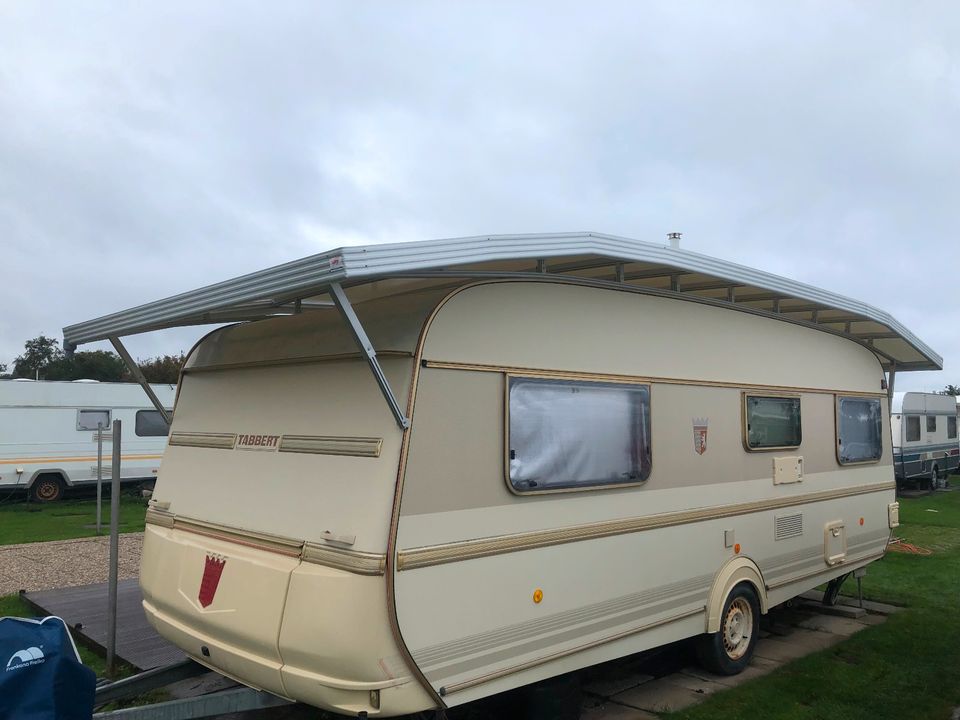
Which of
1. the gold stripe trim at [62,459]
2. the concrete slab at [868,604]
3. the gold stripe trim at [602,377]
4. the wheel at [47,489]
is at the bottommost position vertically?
the concrete slab at [868,604]

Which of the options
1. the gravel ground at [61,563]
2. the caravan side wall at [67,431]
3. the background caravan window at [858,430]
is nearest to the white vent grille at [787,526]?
the background caravan window at [858,430]

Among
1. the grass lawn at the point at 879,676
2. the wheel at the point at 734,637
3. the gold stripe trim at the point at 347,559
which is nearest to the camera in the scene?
the gold stripe trim at the point at 347,559

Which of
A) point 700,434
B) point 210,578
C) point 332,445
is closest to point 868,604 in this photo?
point 700,434

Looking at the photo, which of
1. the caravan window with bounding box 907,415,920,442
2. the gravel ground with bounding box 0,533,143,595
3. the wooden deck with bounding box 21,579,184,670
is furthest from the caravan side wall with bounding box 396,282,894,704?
the caravan window with bounding box 907,415,920,442

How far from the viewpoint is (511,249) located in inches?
155

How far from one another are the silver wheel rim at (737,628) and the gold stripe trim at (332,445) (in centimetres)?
346

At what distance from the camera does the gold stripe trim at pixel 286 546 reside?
352 cm

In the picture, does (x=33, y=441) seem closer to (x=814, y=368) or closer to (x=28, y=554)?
(x=28, y=554)

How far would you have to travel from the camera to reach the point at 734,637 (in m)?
5.93

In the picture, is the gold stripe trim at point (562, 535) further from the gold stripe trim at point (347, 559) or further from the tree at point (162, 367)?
the tree at point (162, 367)

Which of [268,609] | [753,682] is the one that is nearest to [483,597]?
[268,609]

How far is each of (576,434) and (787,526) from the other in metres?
2.89

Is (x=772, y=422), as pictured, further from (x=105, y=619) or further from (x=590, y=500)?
(x=105, y=619)

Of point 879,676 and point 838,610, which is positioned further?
point 838,610
